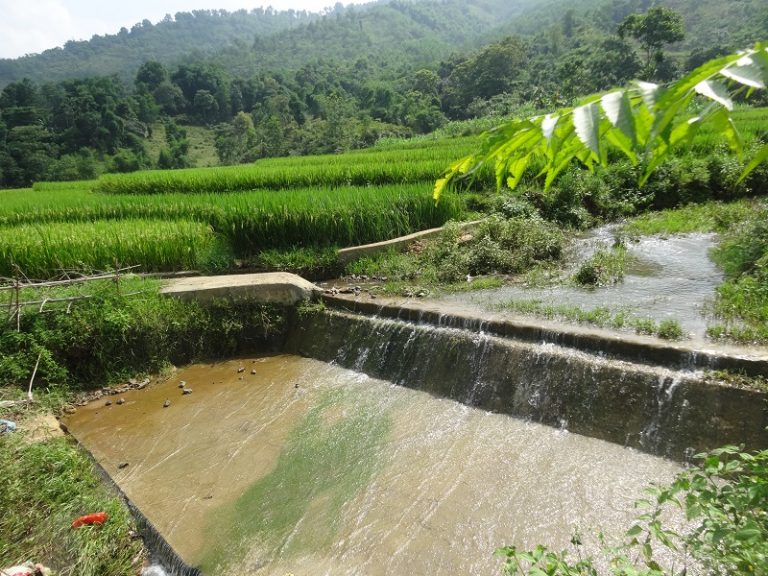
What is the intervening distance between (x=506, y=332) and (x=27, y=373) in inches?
214

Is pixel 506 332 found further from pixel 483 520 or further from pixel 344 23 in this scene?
pixel 344 23

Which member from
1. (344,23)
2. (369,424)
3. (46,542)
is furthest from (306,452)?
(344,23)

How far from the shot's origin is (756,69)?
3.09ft

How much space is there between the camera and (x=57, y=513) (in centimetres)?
357

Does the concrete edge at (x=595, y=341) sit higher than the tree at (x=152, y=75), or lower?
lower

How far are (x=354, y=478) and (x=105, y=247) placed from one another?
5.94 m

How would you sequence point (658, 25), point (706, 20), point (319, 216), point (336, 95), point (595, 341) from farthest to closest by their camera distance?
point (706, 20), point (336, 95), point (658, 25), point (319, 216), point (595, 341)

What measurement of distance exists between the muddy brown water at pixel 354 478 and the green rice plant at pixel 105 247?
2944mm

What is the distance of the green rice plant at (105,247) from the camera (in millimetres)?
7645

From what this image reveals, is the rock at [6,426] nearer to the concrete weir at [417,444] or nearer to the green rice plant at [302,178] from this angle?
the concrete weir at [417,444]

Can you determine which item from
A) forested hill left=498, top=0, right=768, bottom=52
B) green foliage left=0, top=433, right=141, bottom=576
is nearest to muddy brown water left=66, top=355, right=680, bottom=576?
green foliage left=0, top=433, right=141, bottom=576

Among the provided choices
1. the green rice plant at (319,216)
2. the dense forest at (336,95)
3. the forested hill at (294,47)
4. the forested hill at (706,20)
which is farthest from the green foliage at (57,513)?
the forested hill at (294,47)

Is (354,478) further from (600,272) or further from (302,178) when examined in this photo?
(302,178)

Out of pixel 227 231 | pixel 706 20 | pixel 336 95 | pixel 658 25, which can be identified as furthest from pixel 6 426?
pixel 706 20
